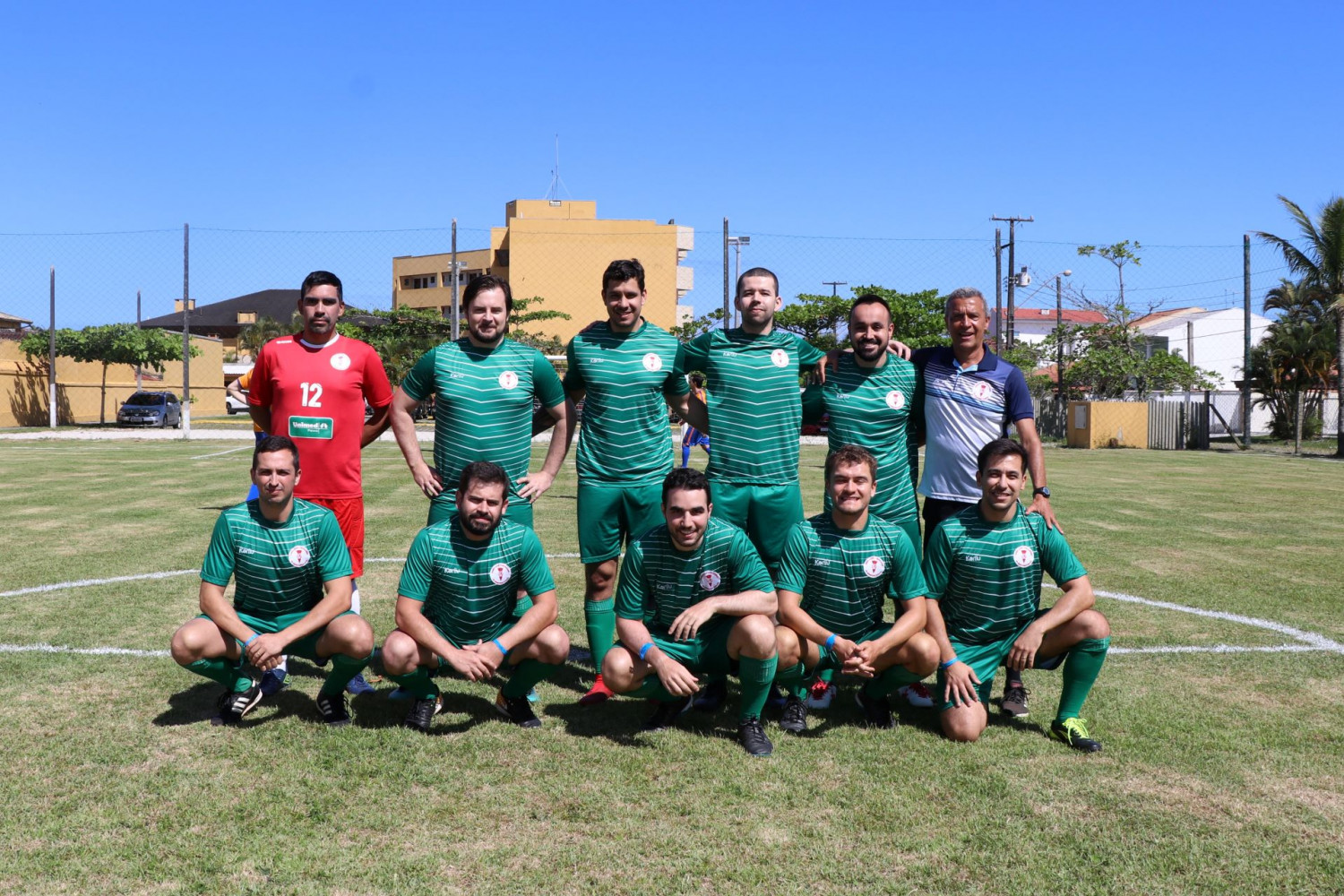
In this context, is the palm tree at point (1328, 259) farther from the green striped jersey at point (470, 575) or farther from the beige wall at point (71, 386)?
the beige wall at point (71, 386)

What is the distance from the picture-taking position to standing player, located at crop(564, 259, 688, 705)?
469cm

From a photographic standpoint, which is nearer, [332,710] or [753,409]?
[332,710]

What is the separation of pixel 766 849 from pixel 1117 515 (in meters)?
9.97

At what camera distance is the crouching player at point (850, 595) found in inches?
162

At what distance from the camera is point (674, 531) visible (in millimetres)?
4059

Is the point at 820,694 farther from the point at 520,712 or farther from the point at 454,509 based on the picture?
the point at 454,509

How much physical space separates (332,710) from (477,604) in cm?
73

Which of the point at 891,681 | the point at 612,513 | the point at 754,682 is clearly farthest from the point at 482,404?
the point at 891,681

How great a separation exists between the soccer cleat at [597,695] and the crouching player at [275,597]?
955 millimetres

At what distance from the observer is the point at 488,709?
4473 mm

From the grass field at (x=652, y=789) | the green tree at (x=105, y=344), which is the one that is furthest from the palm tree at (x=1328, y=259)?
the green tree at (x=105, y=344)

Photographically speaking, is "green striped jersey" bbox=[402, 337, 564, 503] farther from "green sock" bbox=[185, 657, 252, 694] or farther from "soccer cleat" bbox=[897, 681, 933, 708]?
"soccer cleat" bbox=[897, 681, 933, 708]

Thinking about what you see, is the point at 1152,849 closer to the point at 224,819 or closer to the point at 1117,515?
the point at 224,819

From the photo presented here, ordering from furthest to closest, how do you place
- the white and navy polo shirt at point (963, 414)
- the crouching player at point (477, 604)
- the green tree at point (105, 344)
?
the green tree at point (105, 344), the white and navy polo shirt at point (963, 414), the crouching player at point (477, 604)
